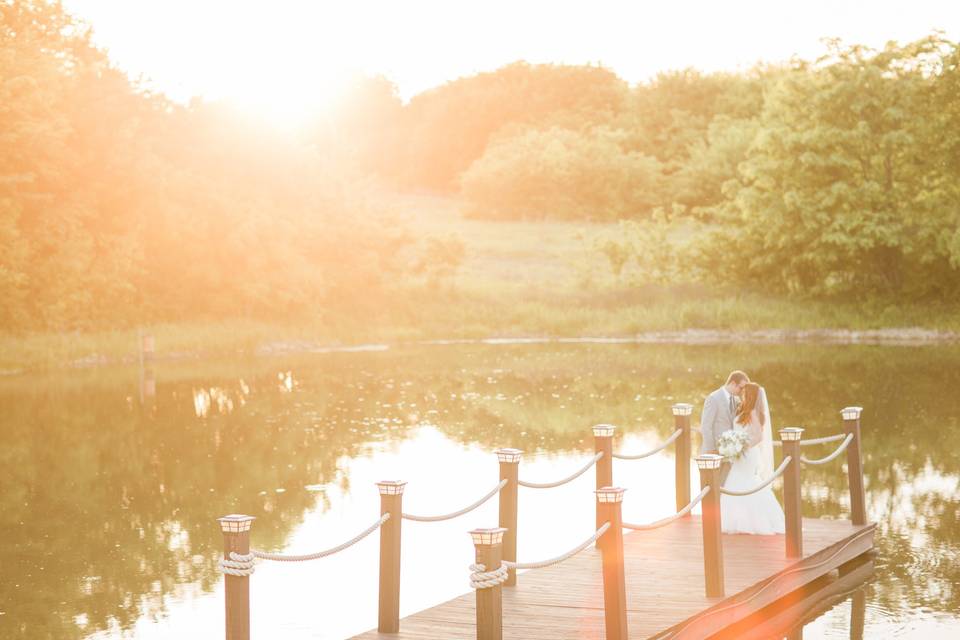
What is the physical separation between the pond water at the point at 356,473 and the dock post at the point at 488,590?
317 cm

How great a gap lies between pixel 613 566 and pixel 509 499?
2.13 m

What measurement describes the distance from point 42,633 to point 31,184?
127 feet

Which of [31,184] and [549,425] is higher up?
[31,184]

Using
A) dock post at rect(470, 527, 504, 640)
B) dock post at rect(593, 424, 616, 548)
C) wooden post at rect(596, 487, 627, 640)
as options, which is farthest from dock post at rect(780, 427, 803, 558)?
dock post at rect(470, 527, 504, 640)

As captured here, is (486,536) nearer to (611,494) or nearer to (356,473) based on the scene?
(611,494)

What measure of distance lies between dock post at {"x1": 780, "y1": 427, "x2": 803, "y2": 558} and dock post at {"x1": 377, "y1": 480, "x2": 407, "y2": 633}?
4.41 m

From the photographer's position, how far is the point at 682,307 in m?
55.4

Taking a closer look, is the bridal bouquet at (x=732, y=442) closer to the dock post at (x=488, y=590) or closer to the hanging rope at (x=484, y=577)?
the dock post at (x=488, y=590)

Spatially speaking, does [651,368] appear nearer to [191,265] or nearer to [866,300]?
[866,300]

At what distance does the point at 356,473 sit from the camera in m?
22.1

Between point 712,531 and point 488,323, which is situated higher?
point 488,323

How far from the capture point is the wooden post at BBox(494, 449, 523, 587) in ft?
39.2

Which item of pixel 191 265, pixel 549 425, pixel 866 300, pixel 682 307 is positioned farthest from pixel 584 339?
pixel 549 425

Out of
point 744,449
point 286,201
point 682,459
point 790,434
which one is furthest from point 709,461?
point 286,201
